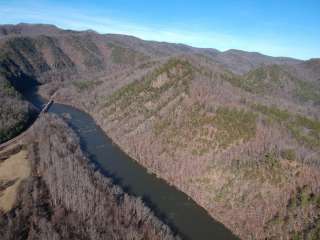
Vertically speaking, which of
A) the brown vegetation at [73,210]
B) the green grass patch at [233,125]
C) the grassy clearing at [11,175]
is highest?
the green grass patch at [233,125]

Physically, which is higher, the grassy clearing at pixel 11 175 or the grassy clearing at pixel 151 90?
the grassy clearing at pixel 151 90

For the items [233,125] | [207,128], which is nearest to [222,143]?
[233,125]

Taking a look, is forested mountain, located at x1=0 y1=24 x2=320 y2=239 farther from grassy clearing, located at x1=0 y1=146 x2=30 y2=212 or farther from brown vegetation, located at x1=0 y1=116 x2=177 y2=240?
grassy clearing, located at x1=0 y1=146 x2=30 y2=212

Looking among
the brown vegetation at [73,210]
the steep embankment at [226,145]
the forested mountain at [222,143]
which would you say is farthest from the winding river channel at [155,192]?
the brown vegetation at [73,210]

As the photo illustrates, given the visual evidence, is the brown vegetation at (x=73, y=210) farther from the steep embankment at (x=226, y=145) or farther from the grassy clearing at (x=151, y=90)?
the grassy clearing at (x=151, y=90)

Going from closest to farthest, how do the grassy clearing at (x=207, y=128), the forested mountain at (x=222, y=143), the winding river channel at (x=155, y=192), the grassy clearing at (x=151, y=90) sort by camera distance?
the winding river channel at (x=155, y=192), the forested mountain at (x=222, y=143), the grassy clearing at (x=207, y=128), the grassy clearing at (x=151, y=90)

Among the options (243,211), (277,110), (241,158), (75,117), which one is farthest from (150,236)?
A: (75,117)
